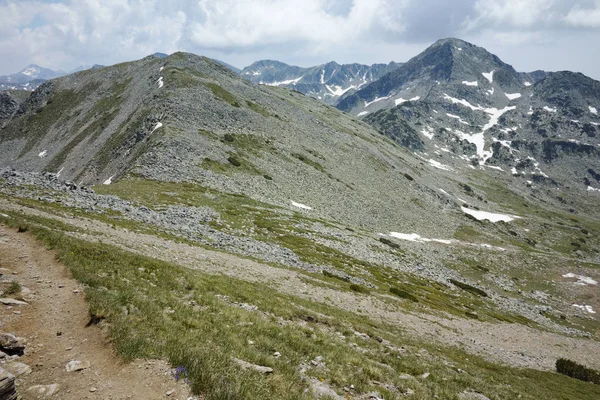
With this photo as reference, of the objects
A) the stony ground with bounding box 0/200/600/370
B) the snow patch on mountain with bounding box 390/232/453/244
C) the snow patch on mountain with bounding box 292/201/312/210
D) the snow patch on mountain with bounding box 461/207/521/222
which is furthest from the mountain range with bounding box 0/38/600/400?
the snow patch on mountain with bounding box 461/207/521/222

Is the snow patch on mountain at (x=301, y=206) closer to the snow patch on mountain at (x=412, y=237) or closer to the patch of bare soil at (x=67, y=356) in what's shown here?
the snow patch on mountain at (x=412, y=237)

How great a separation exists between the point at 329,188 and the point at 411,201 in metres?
40.1

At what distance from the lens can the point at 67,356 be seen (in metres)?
8.61

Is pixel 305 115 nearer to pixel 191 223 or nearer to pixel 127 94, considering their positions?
pixel 127 94

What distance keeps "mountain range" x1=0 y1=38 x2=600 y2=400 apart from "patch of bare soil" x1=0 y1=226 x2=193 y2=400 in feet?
1.83

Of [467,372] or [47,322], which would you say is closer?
[47,322]

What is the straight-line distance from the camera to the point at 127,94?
11569cm

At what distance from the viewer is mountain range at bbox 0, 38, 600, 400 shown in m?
13.7

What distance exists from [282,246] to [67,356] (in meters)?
35.6

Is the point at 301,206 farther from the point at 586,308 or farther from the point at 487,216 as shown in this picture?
the point at 487,216

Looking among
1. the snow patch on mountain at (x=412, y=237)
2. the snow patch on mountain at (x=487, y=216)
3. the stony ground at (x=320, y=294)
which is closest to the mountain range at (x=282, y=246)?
the stony ground at (x=320, y=294)

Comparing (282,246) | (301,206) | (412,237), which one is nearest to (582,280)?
(412,237)

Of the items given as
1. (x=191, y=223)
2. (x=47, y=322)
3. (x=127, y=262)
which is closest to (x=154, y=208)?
(x=191, y=223)

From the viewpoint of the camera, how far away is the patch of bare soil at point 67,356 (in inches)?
297
